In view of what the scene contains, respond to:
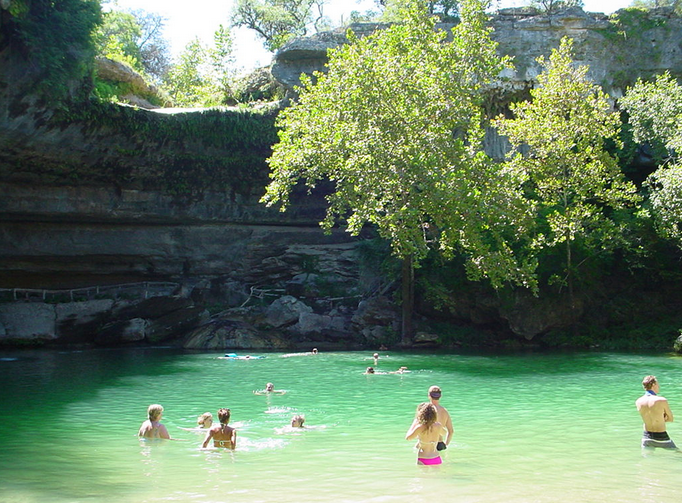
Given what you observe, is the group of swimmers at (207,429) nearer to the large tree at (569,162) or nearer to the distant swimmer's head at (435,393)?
the distant swimmer's head at (435,393)

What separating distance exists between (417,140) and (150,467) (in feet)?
53.9

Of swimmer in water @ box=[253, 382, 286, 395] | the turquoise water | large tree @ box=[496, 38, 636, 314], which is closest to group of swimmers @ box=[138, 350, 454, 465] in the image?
the turquoise water

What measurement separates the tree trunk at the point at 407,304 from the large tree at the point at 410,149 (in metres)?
2.13

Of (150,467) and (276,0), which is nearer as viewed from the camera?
(150,467)

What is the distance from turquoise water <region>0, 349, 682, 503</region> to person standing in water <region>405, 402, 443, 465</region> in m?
0.15

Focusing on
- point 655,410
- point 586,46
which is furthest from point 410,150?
point 655,410

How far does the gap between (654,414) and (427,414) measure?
3.20m

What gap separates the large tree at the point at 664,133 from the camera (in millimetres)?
22859

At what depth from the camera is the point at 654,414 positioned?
28.6 ft

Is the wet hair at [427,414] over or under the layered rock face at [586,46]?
under

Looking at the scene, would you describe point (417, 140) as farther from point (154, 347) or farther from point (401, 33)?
point (154, 347)

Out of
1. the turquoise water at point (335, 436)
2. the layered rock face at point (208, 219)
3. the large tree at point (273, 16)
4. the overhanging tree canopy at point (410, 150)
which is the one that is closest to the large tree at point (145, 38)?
the large tree at point (273, 16)

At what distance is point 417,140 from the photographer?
2280 centimetres

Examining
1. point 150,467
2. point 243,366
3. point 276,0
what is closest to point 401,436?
point 150,467
